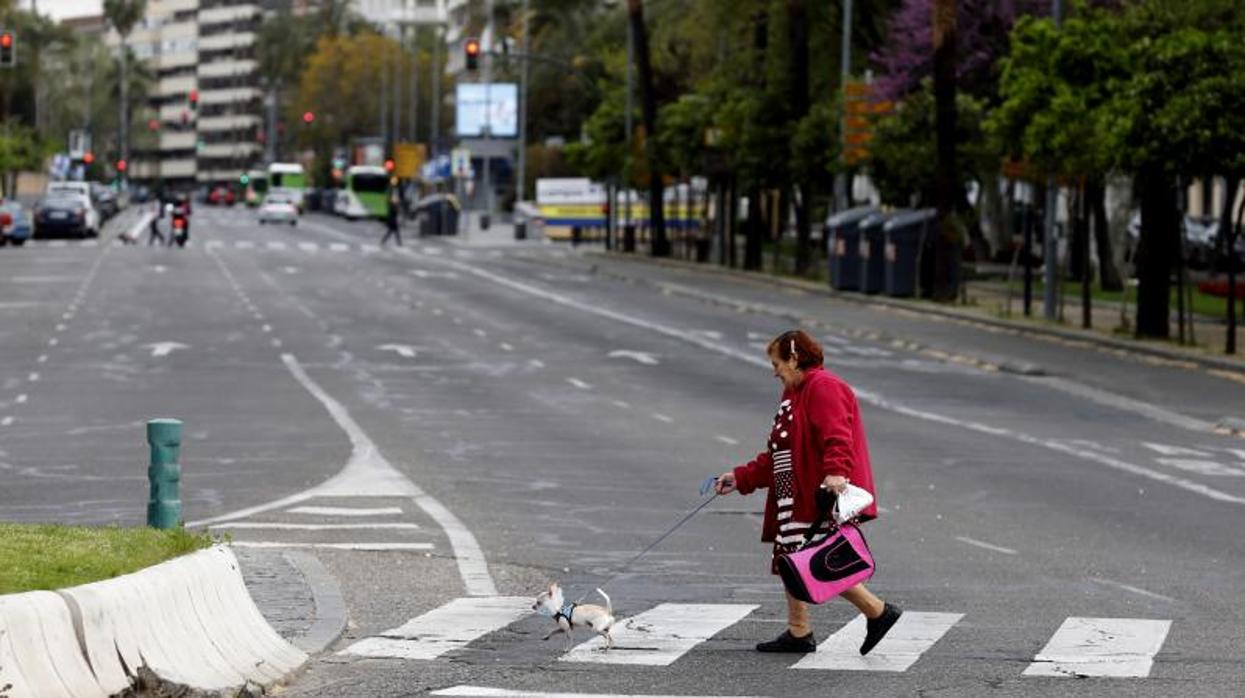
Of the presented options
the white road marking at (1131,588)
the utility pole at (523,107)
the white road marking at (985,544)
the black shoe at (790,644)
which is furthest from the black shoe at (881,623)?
the utility pole at (523,107)

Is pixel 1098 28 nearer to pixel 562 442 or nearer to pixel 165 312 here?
pixel 165 312

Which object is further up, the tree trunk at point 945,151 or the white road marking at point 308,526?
the tree trunk at point 945,151

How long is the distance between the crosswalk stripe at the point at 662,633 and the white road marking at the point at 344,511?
16.5 feet

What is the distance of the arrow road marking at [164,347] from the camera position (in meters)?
38.7

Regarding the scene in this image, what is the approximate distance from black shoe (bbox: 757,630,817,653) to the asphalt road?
110mm

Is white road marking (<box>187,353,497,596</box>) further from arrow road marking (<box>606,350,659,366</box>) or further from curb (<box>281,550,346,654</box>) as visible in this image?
arrow road marking (<box>606,350,659,366</box>)

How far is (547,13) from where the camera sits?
144750 mm

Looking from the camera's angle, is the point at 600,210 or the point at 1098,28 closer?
the point at 1098,28

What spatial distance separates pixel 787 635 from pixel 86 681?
3870 mm

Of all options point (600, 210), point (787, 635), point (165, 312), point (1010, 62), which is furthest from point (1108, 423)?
point (600, 210)

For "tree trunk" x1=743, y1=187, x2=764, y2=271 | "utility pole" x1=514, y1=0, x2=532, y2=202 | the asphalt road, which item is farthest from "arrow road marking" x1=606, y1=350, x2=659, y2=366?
"utility pole" x1=514, y1=0, x2=532, y2=202

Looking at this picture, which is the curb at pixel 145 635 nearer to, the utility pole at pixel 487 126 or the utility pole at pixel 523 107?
the utility pole at pixel 487 126

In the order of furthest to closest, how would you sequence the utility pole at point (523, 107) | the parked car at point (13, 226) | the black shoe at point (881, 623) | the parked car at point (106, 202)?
the utility pole at point (523, 107) → the parked car at point (106, 202) → the parked car at point (13, 226) → the black shoe at point (881, 623)

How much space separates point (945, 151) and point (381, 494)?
37029 millimetres
